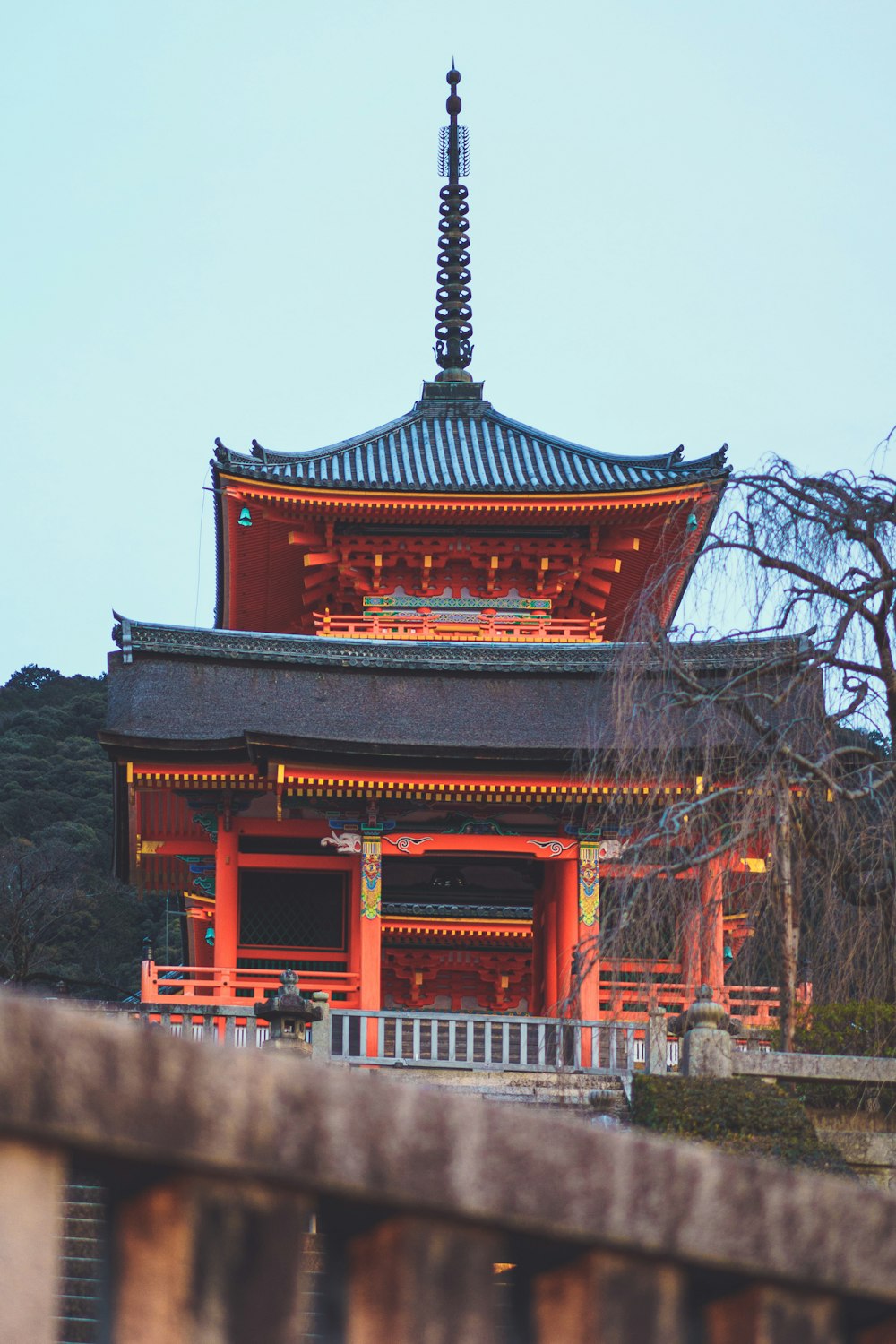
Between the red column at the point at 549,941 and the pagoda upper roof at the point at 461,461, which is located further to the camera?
the pagoda upper roof at the point at 461,461

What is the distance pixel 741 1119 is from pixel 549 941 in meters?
9.50

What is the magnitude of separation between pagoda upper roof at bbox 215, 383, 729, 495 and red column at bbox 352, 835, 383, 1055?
6.51 m

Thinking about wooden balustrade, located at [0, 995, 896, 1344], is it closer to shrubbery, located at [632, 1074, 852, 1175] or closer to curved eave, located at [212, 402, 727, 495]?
shrubbery, located at [632, 1074, 852, 1175]

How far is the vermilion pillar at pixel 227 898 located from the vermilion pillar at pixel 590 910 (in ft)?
12.4

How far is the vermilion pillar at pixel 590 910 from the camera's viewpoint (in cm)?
1772

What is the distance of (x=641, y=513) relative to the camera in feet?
78.5

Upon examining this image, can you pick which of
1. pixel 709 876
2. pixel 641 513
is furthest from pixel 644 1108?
pixel 641 513

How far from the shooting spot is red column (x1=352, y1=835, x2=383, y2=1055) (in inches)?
695

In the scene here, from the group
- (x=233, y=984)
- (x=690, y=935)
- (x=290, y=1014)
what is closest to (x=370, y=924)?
(x=233, y=984)

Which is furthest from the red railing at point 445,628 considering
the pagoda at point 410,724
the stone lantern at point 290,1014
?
the stone lantern at point 290,1014

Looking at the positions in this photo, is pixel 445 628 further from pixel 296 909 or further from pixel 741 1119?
pixel 741 1119

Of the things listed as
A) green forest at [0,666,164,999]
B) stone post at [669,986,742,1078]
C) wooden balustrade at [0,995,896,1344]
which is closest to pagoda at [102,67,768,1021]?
stone post at [669,986,742,1078]

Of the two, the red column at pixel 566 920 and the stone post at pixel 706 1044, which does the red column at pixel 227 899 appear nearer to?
the red column at pixel 566 920

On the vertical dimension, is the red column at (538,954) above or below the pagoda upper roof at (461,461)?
below
